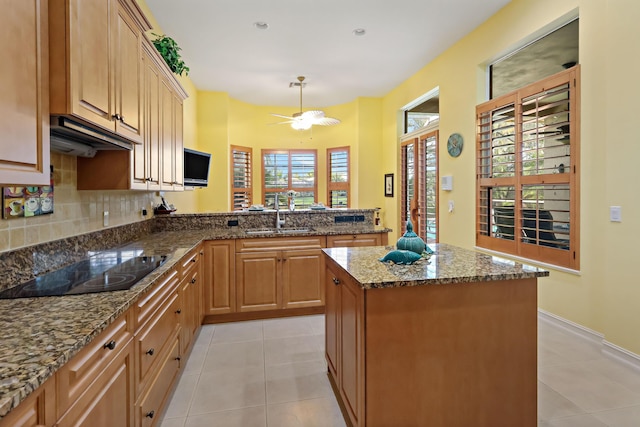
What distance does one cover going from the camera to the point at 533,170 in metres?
3.13

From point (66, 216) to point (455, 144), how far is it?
4027mm

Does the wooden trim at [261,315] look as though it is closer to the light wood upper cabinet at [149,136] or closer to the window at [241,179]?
the light wood upper cabinet at [149,136]

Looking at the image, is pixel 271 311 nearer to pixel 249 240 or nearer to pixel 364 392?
pixel 249 240

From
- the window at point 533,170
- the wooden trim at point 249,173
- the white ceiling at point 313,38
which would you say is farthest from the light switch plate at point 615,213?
the wooden trim at point 249,173

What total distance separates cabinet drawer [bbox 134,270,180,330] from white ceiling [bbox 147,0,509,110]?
9.14ft

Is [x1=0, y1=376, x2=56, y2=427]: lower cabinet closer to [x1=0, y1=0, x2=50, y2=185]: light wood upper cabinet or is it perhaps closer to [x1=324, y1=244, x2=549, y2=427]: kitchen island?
[x1=0, y1=0, x2=50, y2=185]: light wood upper cabinet

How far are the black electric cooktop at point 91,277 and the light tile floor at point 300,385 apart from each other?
87 centimetres

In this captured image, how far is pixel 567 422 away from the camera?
6.00 feet

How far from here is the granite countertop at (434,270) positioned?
1534 millimetres

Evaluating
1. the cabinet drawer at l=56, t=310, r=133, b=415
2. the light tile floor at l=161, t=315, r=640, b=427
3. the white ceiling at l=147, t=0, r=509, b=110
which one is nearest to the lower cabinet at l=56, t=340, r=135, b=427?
the cabinet drawer at l=56, t=310, r=133, b=415

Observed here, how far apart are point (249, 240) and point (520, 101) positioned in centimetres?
293

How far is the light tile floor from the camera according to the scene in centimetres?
190

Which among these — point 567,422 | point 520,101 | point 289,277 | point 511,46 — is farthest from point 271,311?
point 511,46

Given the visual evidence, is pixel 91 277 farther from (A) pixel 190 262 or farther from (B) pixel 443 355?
(B) pixel 443 355
